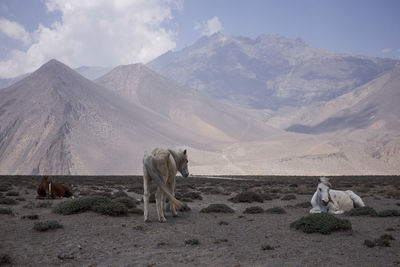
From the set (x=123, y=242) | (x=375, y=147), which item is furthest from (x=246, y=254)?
(x=375, y=147)

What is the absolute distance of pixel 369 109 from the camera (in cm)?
18350

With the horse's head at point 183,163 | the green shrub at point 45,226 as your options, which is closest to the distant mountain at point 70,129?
the horse's head at point 183,163

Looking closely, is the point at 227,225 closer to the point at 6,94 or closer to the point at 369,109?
the point at 6,94

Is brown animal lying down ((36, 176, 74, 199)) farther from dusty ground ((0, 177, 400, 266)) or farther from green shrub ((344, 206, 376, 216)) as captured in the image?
green shrub ((344, 206, 376, 216))

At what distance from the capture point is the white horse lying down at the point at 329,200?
1335 cm

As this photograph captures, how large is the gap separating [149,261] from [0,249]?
12.2 ft

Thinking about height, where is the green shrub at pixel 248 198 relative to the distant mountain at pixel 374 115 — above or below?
below

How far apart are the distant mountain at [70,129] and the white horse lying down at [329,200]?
3630 inches

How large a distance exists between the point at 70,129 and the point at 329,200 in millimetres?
117324

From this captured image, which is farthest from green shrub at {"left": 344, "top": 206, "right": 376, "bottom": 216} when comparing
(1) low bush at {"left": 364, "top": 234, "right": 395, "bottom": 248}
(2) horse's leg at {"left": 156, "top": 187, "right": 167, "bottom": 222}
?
(2) horse's leg at {"left": 156, "top": 187, "right": 167, "bottom": 222}

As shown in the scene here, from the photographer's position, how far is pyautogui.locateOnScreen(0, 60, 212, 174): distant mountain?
105000mm

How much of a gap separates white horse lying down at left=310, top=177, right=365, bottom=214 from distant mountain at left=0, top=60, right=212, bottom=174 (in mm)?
92211

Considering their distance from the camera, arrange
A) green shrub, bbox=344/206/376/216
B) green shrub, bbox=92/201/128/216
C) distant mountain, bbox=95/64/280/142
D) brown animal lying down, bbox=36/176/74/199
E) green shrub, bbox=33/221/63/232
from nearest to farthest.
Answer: green shrub, bbox=33/221/63/232 → green shrub, bbox=92/201/128/216 → green shrub, bbox=344/206/376/216 → brown animal lying down, bbox=36/176/74/199 → distant mountain, bbox=95/64/280/142

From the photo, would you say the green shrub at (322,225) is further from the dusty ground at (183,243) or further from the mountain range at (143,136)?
the mountain range at (143,136)
